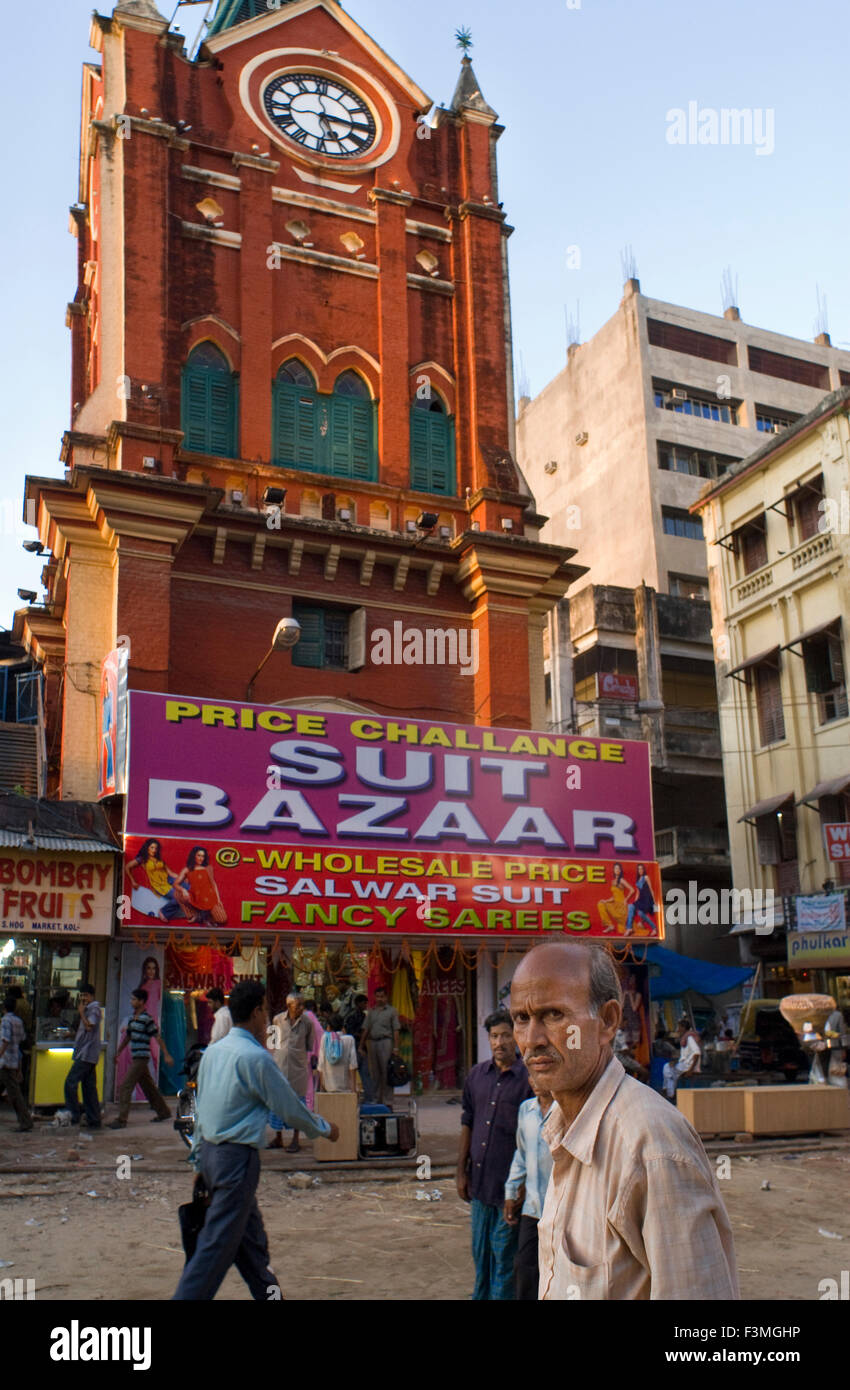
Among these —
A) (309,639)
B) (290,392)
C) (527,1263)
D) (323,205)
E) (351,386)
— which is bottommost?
(527,1263)

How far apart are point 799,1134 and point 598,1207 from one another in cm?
1649

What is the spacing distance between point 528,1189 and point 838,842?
2282 cm

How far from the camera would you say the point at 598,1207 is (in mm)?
2867

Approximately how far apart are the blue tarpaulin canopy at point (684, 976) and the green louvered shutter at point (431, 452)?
33.6 feet

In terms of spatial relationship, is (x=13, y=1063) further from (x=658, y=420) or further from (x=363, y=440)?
(x=658, y=420)

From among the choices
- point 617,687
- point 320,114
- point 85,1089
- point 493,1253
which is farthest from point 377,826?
point 617,687

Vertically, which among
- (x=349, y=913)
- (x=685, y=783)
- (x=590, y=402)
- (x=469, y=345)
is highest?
(x=590, y=402)

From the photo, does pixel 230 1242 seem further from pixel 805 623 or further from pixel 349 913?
pixel 805 623

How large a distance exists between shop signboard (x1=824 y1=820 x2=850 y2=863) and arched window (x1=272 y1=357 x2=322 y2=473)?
1381 centimetres

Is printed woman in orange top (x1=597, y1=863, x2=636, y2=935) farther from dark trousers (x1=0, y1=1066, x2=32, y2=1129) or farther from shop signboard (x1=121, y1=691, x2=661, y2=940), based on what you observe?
dark trousers (x1=0, y1=1066, x2=32, y2=1129)

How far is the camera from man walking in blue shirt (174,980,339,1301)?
6281 millimetres

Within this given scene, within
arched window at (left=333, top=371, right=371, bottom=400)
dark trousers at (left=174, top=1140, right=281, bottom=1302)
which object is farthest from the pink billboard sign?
dark trousers at (left=174, top=1140, right=281, bottom=1302)

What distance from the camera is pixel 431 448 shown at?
2584 cm
